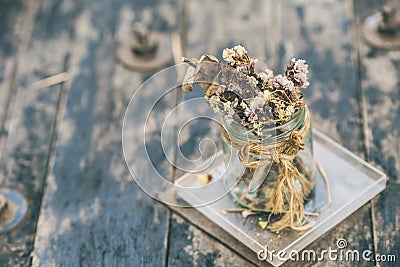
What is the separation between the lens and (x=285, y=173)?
1251 millimetres

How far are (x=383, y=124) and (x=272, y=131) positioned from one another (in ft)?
1.34

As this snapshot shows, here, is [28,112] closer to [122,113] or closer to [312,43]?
[122,113]

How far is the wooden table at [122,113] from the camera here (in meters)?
1.34

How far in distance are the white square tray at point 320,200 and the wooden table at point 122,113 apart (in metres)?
0.02

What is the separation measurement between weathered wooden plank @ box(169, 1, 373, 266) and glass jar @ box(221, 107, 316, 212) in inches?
5.5

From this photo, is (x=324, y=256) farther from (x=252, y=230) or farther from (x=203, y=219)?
(x=203, y=219)

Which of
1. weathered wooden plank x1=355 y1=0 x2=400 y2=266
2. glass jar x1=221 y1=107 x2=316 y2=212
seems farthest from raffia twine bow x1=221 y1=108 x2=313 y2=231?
weathered wooden plank x1=355 y1=0 x2=400 y2=266

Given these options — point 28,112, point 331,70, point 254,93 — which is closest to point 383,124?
point 331,70

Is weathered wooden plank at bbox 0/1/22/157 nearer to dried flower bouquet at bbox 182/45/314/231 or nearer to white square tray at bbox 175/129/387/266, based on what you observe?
white square tray at bbox 175/129/387/266

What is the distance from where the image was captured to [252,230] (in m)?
1.31

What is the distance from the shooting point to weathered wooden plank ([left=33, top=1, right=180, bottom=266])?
1.35 metres

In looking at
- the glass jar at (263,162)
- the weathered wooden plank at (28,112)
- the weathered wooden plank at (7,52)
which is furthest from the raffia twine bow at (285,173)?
the weathered wooden plank at (7,52)

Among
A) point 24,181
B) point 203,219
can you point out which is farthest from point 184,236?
point 24,181

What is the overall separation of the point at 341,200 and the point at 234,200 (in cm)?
21
